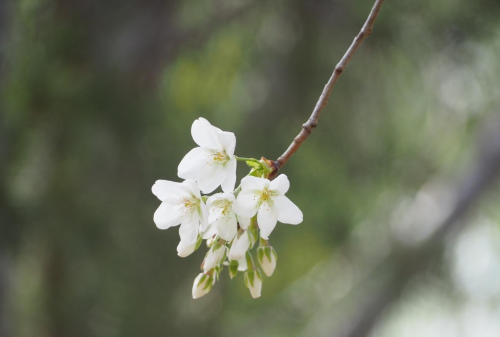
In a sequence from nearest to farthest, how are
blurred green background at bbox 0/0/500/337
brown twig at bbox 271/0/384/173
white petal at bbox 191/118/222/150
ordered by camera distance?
brown twig at bbox 271/0/384/173 < white petal at bbox 191/118/222/150 < blurred green background at bbox 0/0/500/337

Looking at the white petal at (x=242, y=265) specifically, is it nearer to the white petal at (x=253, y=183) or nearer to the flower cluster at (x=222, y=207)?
the flower cluster at (x=222, y=207)

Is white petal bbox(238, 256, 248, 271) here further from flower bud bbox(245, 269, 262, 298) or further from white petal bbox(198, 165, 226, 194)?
white petal bbox(198, 165, 226, 194)

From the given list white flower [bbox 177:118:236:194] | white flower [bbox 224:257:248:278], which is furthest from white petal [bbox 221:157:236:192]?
white flower [bbox 224:257:248:278]

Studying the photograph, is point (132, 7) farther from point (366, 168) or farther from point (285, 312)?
point (285, 312)

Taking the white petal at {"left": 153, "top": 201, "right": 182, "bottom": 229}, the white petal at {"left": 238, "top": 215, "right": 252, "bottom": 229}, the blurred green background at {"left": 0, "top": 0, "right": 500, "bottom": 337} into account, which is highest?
the blurred green background at {"left": 0, "top": 0, "right": 500, "bottom": 337}

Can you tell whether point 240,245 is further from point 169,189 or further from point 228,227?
point 169,189

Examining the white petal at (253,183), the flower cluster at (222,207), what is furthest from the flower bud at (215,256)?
the white petal at (253,183)

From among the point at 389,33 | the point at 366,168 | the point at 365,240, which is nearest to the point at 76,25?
the point at 389,33
